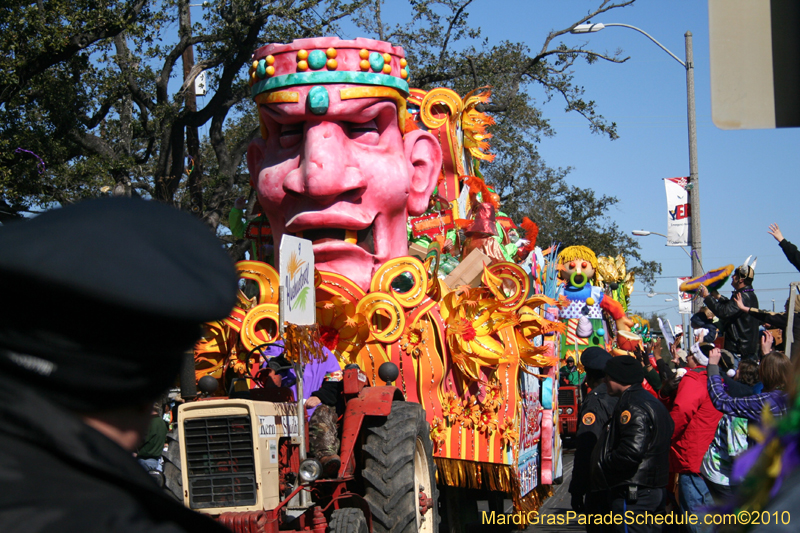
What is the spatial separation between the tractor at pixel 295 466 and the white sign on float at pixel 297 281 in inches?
23.5

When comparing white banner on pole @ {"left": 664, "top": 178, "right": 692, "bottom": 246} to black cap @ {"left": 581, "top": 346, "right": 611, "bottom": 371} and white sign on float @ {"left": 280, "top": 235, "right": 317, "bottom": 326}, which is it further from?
white sign on float @ {"left": 280, "top": 235, "right": 317, "bottom": 326}

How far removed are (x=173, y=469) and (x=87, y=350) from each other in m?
4.72

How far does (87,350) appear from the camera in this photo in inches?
46.1

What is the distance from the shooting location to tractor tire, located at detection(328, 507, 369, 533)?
5285mm

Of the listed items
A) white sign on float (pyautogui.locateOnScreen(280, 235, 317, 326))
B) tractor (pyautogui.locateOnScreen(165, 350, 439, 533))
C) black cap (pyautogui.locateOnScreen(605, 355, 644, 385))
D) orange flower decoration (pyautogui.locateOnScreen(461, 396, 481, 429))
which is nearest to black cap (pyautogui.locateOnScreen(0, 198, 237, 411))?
white sign on float (pyautogui.locateOnScreen(280, 235, 317, 326))

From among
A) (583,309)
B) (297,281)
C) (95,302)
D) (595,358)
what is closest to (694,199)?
(583,309)

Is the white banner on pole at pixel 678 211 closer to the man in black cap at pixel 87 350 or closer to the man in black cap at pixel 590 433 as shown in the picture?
the man in black cap at pixel 590 433

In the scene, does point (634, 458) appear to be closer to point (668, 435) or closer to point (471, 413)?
point (668, 435)

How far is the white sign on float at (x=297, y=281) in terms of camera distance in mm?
5285

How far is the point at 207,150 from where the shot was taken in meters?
22.4

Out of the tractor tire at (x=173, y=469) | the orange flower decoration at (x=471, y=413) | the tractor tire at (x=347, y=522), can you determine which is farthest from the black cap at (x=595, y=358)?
the tractor tire at (x=173, y=469)

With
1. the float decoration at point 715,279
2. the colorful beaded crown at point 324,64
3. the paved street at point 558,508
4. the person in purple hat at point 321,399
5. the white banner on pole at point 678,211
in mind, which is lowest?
the paved street at point 558,508

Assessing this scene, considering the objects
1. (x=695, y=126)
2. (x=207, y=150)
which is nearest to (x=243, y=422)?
(x=695, y=126)

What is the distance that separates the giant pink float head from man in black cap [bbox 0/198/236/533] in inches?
256
